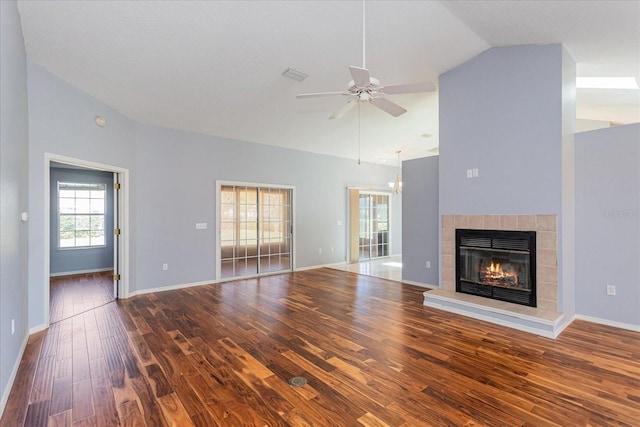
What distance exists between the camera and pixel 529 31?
359cm

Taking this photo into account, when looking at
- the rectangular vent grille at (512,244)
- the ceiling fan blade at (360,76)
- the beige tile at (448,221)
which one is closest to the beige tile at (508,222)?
the rectangular vent grille at (512,244)

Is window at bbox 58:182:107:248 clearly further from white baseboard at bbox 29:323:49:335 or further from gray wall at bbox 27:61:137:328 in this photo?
white baseboard at bbox 29:323:49:335

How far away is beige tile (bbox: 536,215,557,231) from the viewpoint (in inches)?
146

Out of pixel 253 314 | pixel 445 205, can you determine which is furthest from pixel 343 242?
pixel 253 314

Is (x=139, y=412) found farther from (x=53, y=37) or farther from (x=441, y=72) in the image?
(x=441, y=72)

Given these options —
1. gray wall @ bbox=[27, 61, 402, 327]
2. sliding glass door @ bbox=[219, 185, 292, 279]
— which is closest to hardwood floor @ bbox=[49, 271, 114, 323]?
gray wall @ bbox=[27, 61, 402, 327]

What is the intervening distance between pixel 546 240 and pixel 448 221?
4.14 ft

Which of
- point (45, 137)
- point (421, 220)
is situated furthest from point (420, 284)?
point (45, 137)

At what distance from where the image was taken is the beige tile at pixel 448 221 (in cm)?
466

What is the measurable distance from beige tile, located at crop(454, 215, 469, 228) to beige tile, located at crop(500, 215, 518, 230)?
18.4 inches

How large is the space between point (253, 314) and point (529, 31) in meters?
4.92

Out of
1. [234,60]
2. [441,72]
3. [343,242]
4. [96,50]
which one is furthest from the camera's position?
[343,242]

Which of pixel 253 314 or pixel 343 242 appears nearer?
pixel 253 314

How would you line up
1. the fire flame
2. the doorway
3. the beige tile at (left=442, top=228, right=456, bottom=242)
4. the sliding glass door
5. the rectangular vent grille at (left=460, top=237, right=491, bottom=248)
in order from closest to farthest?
1. the fire flame
2. the rectangular vent grille at (left=460, top=237, right=491, bottom=248)
3. the beige tile at (left=442, top=228, right=456, bottom=242)
4. the sliding glass door
5. the doorway
